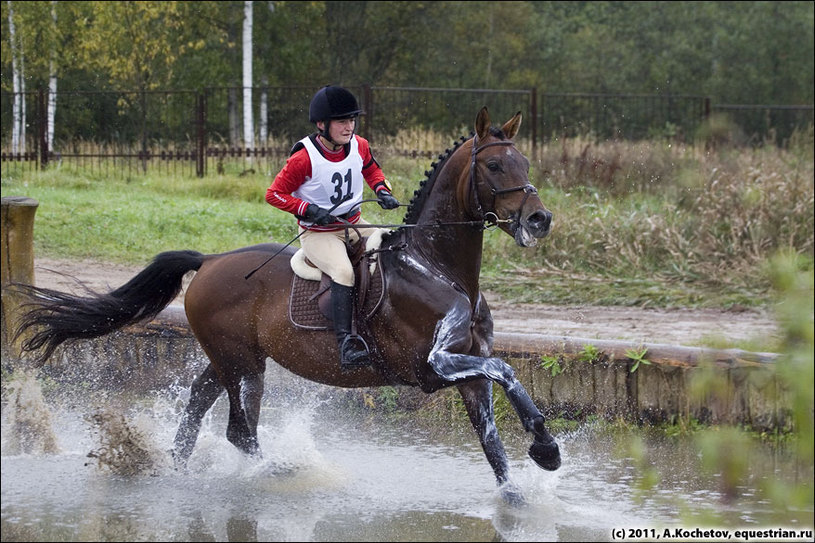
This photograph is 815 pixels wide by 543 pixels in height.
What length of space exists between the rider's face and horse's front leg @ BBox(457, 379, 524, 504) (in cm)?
148

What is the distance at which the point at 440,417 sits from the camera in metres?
7.91

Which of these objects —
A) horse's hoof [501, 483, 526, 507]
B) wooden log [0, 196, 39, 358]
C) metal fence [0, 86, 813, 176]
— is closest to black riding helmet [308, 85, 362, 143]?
horse's hoof [501, 483, 526, 507]

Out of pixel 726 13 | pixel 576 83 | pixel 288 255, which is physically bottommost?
pixel 288 255

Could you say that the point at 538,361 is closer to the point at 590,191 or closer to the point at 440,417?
the point at 440,417

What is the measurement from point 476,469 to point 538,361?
1.31m

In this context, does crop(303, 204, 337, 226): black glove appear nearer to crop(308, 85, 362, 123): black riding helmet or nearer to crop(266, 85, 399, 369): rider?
crop(266, 85, 399, 369): rider

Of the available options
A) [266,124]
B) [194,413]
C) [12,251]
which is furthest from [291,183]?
[266,124]

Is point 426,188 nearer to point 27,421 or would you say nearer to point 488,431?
point 488,431

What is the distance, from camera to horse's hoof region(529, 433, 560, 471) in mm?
5609

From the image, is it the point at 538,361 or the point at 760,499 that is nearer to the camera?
the point at 760,499

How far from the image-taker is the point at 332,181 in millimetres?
6203

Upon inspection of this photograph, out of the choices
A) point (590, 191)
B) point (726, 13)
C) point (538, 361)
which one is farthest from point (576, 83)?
point (538, 361)

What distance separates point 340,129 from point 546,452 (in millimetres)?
2042

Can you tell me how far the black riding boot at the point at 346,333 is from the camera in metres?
6.04
